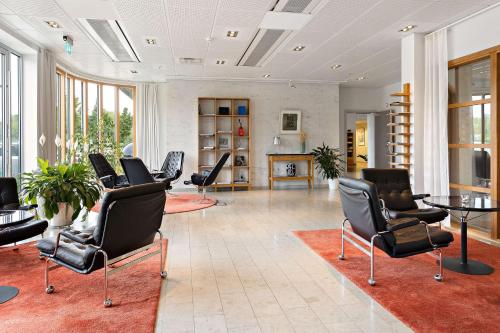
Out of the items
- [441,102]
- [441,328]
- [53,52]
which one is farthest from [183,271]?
[53,52]

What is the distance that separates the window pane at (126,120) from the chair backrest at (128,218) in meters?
8.18

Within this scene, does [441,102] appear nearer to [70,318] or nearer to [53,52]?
[70,318]

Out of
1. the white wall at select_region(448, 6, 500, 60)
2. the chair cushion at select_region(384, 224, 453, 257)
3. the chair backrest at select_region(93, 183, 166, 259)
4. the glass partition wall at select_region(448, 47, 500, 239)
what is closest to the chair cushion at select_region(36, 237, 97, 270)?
the chair backrest at select_region(93, 183, 166, 259)

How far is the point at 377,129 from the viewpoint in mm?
12117

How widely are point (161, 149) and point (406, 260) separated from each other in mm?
8319

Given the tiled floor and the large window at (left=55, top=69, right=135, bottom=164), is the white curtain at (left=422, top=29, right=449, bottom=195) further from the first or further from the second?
the large window at (left=55, top=69, right=135, bottom=164)

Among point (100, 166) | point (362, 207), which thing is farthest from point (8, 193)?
point (362, 207)

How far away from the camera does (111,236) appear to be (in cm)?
290

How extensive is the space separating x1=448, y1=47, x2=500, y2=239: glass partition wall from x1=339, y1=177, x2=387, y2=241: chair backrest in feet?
8.46

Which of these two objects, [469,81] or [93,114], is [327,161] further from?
[93,114]

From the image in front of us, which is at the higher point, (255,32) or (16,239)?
(255,32)

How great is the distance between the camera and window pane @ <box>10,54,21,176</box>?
6.66 m

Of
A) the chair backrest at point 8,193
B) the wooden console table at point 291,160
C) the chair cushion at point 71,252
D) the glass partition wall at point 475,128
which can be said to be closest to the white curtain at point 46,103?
the chair backrest at point 8,193

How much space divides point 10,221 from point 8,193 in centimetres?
153
